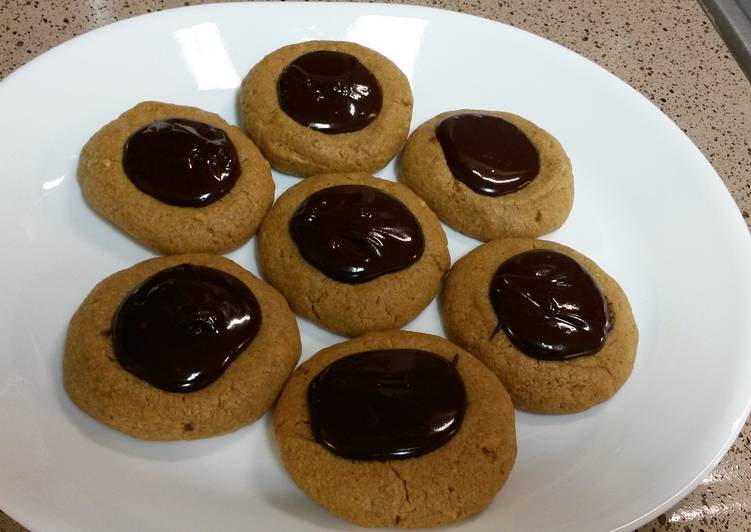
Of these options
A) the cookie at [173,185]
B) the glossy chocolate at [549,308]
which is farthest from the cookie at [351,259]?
the glossy chocolate at [549,308]

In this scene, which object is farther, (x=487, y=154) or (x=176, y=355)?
(x=487, y=154)

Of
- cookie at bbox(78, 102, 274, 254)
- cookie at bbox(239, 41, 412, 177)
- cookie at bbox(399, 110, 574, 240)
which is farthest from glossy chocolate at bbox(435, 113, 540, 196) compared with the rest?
cookie at bbox(78, 102, 274, 254)

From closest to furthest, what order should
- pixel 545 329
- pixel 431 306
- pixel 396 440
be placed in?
pixel 396 440, pixel 545 329, pixel 431 306

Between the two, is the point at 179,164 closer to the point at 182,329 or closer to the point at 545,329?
the point at 182,329

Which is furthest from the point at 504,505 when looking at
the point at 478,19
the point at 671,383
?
the point at 478,19

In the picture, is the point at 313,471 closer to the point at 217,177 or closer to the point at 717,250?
the point at 217,177

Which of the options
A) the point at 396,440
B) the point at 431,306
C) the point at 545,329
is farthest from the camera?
the point at 431,306

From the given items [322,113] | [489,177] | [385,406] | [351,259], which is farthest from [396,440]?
[322,113]
